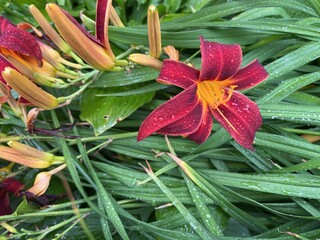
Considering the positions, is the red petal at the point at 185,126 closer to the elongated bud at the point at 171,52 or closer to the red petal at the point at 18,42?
the elongated bud at the point at 171,52

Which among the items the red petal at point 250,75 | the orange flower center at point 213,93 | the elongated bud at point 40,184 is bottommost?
the elongated bud at point 40,184

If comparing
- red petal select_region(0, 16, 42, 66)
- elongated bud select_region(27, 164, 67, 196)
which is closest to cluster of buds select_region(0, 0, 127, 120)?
red petal select_region(0, 16, 42, 66)

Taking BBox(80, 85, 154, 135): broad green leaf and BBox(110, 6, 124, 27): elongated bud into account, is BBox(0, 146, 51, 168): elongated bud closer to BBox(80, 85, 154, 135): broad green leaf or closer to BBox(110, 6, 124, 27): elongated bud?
BBox(80, 85, 154, 135): broad green leaf

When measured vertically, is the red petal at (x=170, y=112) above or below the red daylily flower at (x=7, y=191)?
above

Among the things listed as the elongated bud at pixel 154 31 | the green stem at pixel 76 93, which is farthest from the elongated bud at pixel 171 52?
the green stem at pixel 76 93

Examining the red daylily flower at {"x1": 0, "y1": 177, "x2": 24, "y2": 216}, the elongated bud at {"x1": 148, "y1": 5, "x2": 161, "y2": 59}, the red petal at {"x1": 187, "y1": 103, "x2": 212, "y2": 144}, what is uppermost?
the elongated bud at {"x1": 148, "y1": 5, "x2": 161, "y2": 59}

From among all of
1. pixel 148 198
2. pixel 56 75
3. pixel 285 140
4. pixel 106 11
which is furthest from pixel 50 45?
pixel 285 140

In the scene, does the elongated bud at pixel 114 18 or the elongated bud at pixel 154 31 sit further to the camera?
the elongated bud at pixel 114 18
